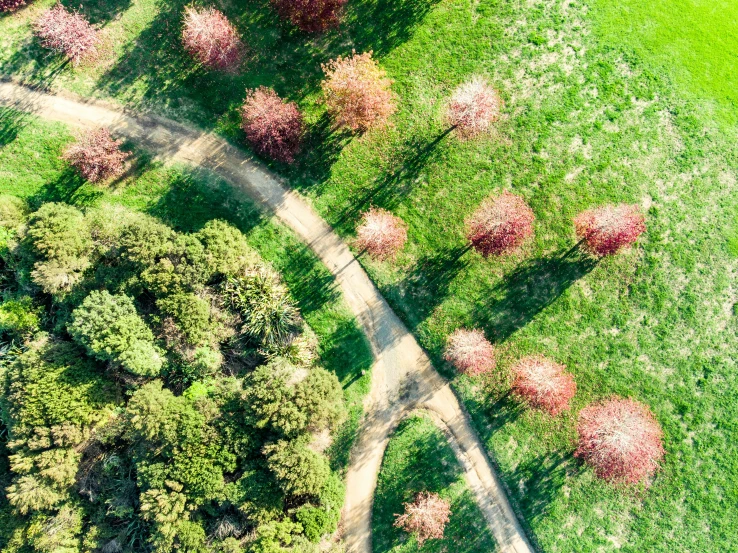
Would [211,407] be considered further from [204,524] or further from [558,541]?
[558,541]

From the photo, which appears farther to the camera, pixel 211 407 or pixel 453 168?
pixel 453 168

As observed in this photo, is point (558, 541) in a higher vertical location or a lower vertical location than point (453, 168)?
lower

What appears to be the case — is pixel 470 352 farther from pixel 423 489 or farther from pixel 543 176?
pixel 543 176

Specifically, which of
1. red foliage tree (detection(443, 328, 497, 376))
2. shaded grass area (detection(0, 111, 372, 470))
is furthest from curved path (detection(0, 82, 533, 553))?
red foliage tree (detection(443, 328, 497, 376))

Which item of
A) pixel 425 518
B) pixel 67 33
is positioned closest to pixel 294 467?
pixel 425 518

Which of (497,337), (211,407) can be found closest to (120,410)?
(211,407)

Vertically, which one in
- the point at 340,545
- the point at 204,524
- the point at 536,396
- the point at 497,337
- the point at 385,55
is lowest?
the point at 340,545
